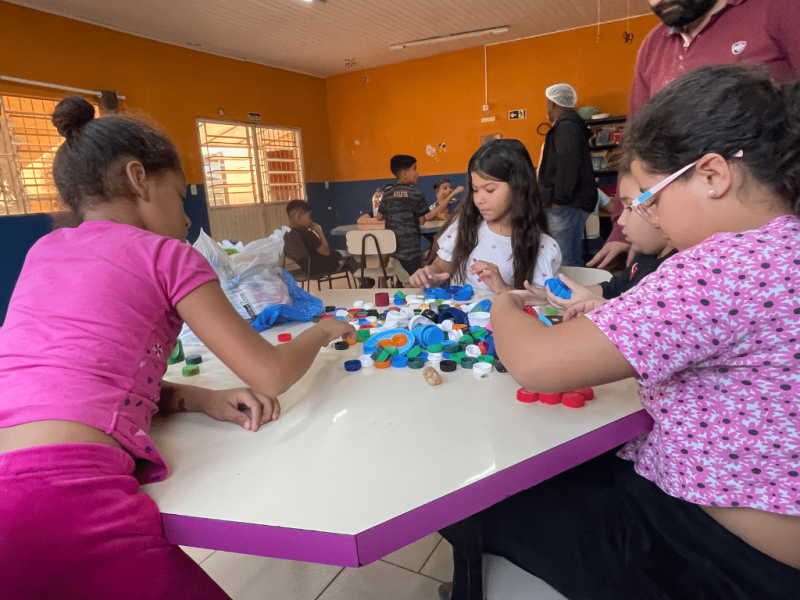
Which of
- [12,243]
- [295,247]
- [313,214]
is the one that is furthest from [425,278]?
[313,214]

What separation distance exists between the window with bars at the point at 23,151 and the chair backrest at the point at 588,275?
14.7 ft

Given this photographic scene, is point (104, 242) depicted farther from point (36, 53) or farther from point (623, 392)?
point (36, 53)

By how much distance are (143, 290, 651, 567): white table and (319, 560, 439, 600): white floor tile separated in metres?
0.74

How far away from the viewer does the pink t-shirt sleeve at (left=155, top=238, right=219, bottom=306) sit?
772 millimetres

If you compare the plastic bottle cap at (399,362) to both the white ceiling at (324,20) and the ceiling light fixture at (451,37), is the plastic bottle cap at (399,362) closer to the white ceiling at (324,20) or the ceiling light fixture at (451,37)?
the white ceiling at (324,20)

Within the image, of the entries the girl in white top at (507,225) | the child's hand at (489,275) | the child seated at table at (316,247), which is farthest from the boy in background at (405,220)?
the child's hand at (489,275)

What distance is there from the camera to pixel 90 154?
2.88 feet

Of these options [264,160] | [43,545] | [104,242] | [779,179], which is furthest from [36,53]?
[779,179]

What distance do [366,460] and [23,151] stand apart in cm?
529

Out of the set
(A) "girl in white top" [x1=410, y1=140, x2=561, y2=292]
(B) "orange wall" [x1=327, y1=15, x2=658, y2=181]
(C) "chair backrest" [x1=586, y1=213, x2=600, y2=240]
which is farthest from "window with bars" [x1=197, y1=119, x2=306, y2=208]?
(A) "girl in white top" [x1=410, y1=140, x2=561, y2=292]

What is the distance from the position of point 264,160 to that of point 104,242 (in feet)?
22.0

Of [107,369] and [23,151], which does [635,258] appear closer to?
[107,369]

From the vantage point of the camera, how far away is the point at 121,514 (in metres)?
0.58

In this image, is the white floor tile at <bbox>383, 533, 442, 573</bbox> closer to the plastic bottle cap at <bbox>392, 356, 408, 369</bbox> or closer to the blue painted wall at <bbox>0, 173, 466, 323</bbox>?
the plastic bottle cap at <bbox>392, 356, 408, 369</bbox>
